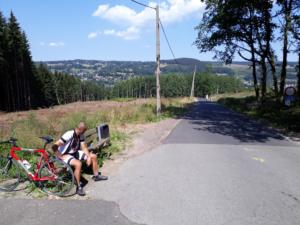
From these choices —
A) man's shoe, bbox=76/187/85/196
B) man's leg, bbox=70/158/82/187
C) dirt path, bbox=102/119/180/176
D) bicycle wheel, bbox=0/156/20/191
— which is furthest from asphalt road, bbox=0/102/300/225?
bicycle wheel, bbox=0/156/20/191

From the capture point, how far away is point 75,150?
7.14 meters

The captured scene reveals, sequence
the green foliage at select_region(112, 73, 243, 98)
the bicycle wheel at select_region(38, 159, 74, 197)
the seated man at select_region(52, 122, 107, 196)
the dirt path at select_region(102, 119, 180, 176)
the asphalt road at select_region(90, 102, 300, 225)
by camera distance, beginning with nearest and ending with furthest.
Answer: the asphalt road at select_region(90, 102, 300, 225)
the bicycle wheel at select_region(38, 159, 74, 197)
the seated man at select_region(52, 122, 107, 196)
the dirt path at select_region(102, 119, 180, 176)
the green foliage at select_region(112, 73, 243, 98)

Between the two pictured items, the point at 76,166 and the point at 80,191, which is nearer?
the point at 80,191

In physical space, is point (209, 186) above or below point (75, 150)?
below

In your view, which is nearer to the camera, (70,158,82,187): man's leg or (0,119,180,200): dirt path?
(0,119,180,200): dirt path

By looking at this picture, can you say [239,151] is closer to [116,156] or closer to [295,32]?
[116,156]

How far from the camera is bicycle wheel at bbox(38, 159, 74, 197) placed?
256 inches

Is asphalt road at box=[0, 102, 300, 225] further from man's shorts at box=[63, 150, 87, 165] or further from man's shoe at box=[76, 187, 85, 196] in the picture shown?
man's shorts at box=[63, 150, 87, 165]

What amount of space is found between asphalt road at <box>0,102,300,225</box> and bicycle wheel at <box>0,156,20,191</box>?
3.22ft

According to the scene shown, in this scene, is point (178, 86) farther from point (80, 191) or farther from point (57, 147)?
point (80, 191)

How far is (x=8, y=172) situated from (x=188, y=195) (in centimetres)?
379

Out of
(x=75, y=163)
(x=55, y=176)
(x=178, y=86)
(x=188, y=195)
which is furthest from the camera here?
(x=178, y=86)

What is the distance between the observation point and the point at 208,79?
144 meters

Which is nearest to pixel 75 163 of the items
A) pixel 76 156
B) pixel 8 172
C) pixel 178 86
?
pixel 76 156
